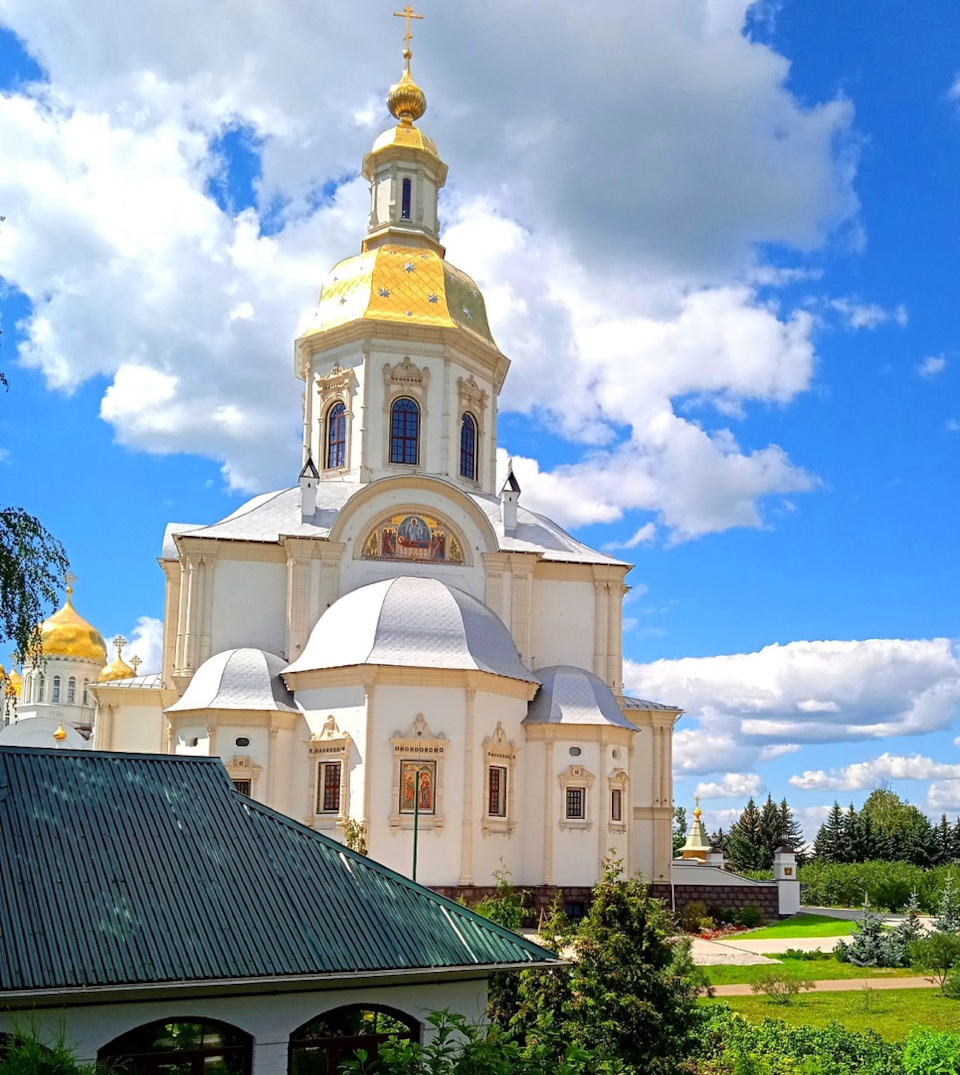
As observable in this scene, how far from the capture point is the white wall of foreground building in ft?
38.8

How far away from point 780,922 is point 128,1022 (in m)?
26.9

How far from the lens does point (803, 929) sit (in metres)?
33.7

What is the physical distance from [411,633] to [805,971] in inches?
452

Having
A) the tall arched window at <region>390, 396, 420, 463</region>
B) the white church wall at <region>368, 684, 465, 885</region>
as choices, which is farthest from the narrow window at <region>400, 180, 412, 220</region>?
the white church wall at <region>368, 684, 465, 885</region>

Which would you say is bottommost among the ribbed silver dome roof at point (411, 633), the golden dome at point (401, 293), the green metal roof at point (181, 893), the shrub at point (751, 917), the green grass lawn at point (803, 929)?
the green grass lawn at point (803, 929)

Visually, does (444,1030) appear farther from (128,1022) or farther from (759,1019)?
(759,1019)

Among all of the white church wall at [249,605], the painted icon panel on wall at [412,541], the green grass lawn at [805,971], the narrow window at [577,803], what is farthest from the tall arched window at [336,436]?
the green grass lawn at [805,971]

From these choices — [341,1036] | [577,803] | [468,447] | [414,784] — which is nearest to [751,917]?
[577,803]

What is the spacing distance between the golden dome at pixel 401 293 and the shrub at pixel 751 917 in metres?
18.3

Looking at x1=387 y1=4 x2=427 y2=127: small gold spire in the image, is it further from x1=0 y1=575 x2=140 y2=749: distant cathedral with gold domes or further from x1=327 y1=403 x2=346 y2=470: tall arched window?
x1=0 y1=575 x2=140 y2=749: distant cathedral with gold domes

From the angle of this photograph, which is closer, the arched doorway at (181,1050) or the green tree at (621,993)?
the arched doorway at (181,1050)

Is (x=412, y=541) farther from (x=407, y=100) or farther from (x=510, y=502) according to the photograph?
(x=407, y=100)

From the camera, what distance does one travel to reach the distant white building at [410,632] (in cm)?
2920

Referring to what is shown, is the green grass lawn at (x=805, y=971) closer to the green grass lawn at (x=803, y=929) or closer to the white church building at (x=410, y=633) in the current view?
the white church building at (x=410, y=633)
